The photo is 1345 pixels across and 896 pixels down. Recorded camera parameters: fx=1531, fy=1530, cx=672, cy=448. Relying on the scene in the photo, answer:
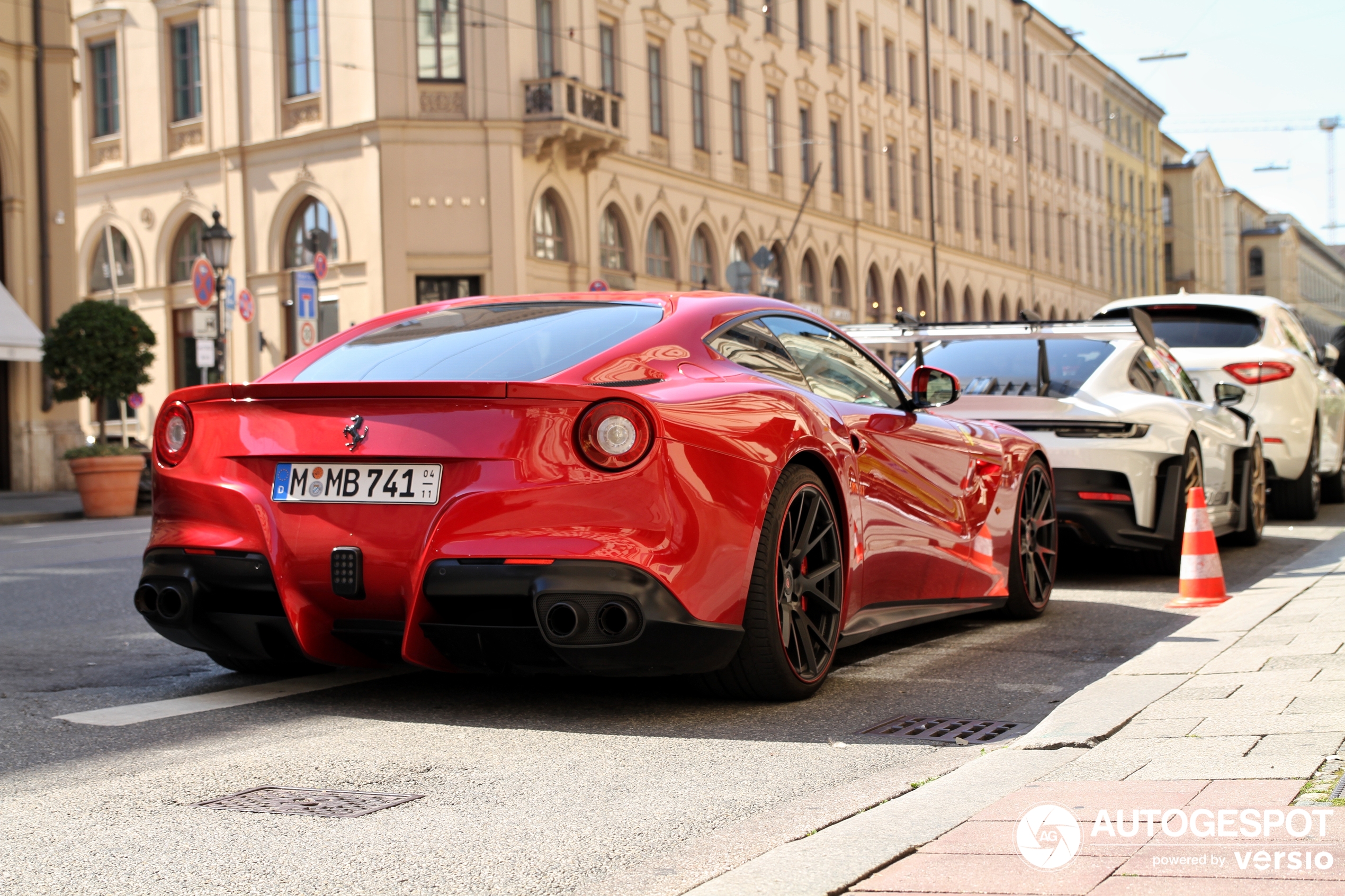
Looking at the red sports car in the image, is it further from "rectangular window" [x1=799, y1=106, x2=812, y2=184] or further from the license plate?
"rectangular window" [x1=799, y1=106, x2=812, y2=184]

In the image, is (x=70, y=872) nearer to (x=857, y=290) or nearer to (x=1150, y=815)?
(x=1150, y=815)

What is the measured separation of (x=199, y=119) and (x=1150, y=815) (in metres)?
35.0

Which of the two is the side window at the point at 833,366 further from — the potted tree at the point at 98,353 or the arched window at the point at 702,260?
the arched window at the point at 702,260

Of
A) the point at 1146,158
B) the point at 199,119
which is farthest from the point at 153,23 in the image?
the point at 1146,158

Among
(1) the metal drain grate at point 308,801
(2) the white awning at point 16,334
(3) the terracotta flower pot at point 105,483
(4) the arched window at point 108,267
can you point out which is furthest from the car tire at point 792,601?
(4) the arched window at point 108,267

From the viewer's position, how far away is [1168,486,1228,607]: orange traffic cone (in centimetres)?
715

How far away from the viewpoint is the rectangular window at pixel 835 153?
47.0 m

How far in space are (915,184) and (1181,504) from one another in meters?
47.0

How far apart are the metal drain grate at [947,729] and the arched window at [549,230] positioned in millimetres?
28144

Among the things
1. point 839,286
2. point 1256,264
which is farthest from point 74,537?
point 1256,264

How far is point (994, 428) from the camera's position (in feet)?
22.1

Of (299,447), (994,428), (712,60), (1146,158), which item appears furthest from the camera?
(1146,158)

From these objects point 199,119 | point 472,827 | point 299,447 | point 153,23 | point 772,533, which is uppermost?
point 153,23

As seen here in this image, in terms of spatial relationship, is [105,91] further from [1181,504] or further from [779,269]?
[1181,504]
